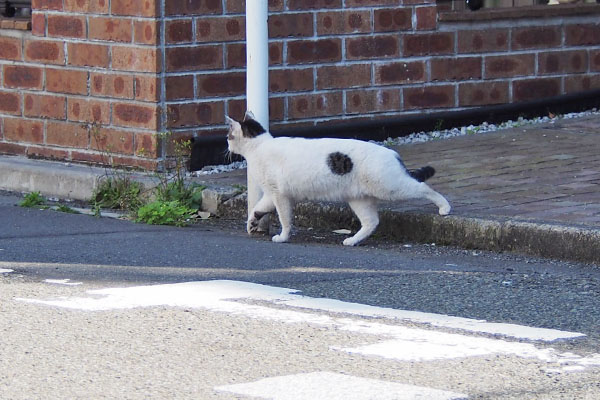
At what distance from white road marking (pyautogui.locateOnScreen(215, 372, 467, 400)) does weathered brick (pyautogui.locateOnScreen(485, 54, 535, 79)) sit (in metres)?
7.46

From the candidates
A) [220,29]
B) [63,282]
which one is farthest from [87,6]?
[63,282]

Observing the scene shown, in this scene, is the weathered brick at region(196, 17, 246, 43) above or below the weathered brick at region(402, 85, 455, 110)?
above

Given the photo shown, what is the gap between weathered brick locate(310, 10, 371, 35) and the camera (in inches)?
437

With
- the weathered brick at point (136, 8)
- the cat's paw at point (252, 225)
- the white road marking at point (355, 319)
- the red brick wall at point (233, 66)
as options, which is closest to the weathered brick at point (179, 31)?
the red brick wall at point (233, 66)

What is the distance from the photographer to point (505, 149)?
1087 centimetres

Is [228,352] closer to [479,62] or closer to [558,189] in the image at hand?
[558,189]

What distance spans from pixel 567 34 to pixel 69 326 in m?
7.73

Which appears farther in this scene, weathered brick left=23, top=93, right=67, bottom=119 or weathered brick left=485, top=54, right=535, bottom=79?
weathered brick left=485, top=54, right=535, bottom=79

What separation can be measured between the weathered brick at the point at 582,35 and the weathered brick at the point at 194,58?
3.60 meters

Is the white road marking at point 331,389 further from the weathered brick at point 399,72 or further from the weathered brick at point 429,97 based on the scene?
the weathered brick at point 429,97

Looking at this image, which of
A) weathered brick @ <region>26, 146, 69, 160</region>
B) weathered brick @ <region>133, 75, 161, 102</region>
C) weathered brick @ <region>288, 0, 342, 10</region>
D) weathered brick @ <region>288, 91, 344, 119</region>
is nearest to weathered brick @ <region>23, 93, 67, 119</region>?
weathered brick @ <region>26, 146, 69, 160</region>

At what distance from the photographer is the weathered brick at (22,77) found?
440 inches

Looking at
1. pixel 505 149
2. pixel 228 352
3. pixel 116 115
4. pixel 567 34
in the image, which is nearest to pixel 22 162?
pixel 116 115

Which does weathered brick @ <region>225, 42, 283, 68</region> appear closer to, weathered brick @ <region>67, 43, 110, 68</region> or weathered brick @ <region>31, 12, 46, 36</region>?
weathered brick @ <region>67, 43, 110, 68</region>
